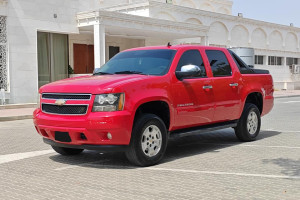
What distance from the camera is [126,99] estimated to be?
6.08m

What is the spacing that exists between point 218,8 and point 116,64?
40.4 m

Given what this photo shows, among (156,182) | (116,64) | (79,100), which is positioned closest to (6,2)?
(116,64)

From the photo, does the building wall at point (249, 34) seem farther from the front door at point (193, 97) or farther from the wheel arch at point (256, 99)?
the front door at point (193, 97)

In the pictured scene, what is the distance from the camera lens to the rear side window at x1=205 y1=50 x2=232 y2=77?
26.2 feet

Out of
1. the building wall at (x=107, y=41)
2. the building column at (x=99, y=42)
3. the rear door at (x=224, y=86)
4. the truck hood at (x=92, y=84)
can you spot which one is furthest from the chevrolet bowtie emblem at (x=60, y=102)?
the building wall at (x=107, y=41)

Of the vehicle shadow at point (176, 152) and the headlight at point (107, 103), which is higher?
the headlight at point (107, 103)

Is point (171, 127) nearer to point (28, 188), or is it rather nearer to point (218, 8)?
point (28, 188)

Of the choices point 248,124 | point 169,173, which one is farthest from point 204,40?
point 169,173

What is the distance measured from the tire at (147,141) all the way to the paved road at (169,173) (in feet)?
0.49

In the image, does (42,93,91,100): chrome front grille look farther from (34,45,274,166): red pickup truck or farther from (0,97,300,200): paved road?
(0,97,300,200): paved road

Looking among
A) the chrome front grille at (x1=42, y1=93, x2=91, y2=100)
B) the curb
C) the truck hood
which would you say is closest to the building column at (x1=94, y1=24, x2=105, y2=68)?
the curb

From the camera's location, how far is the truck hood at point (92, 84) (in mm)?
6066

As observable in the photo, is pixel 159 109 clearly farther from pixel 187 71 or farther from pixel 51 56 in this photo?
pixel 51 56

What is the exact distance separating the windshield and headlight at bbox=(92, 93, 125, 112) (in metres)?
1.08
